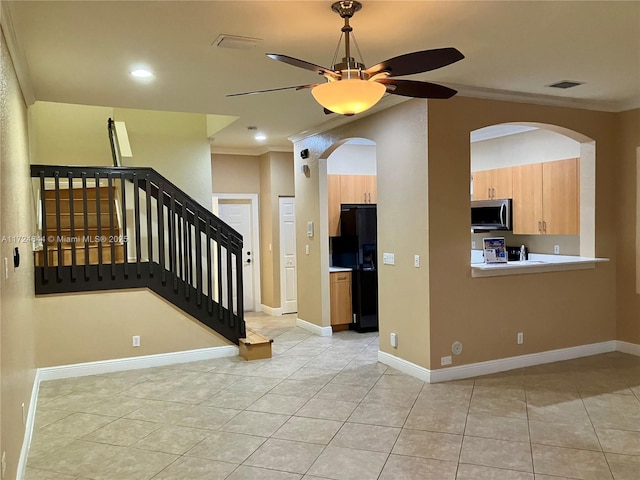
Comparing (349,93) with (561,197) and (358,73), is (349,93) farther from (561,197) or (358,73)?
(561,197)

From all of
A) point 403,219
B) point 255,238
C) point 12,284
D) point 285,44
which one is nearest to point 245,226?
point 255,238

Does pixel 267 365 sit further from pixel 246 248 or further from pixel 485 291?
pixel 246 248

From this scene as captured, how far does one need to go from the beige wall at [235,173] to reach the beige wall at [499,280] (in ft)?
15.0

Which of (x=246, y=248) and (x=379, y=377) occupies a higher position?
(x=246, y=248)

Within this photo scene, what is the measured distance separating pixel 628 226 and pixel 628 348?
1346mm

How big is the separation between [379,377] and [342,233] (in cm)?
269

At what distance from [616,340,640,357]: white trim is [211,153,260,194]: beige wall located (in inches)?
224

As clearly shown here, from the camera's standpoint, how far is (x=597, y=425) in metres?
3.64

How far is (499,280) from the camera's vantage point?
194 inches

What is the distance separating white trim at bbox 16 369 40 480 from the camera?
3.04m

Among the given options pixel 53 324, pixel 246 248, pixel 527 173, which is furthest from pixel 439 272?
pixel 246 248

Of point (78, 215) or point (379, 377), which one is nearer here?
point (379, 377)

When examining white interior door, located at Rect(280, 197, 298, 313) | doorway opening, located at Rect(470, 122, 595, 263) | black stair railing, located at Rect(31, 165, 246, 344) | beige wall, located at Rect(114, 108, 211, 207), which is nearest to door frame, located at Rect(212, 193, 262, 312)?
white interior door, located at Rect(280, 197, 298, 313)

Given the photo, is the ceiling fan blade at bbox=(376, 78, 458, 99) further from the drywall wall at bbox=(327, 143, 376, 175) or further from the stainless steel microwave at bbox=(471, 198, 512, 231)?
the drywall wall at bbox=(327, 143, 376, 175)
